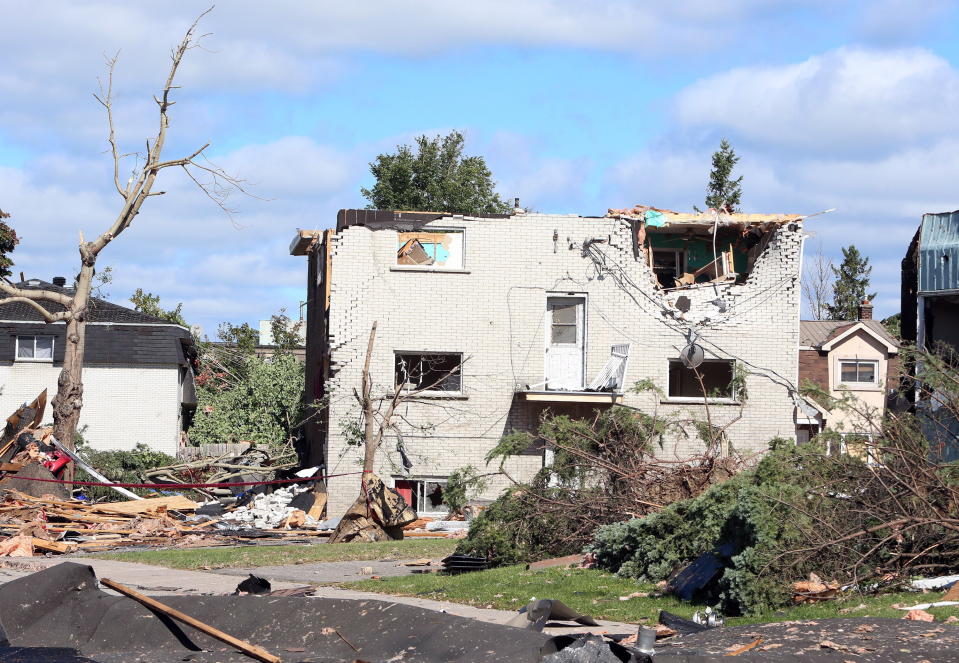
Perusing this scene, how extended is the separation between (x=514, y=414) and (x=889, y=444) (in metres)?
15.4

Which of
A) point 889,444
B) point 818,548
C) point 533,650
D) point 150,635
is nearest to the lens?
point 533,650

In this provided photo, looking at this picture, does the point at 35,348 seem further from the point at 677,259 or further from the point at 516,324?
the point at 677,259

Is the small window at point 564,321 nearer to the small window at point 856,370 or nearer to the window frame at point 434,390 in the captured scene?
the window frame at point 434,390

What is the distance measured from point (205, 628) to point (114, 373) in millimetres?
28977

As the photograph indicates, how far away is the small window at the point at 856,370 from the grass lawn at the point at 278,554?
93.2ft

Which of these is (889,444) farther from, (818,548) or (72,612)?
(72,612)

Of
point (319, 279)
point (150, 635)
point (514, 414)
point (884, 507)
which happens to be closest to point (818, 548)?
point (884, 507)

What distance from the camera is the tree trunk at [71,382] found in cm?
2162

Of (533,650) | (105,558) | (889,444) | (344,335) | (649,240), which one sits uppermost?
(649,240)

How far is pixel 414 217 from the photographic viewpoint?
86.3ft

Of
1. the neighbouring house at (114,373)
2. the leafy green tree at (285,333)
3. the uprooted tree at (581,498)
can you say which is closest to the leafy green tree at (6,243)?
the neighbouring house at (114,373)

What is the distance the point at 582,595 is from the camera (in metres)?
11.0

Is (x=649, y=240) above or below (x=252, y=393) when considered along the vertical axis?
above

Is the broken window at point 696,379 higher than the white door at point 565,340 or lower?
lower
